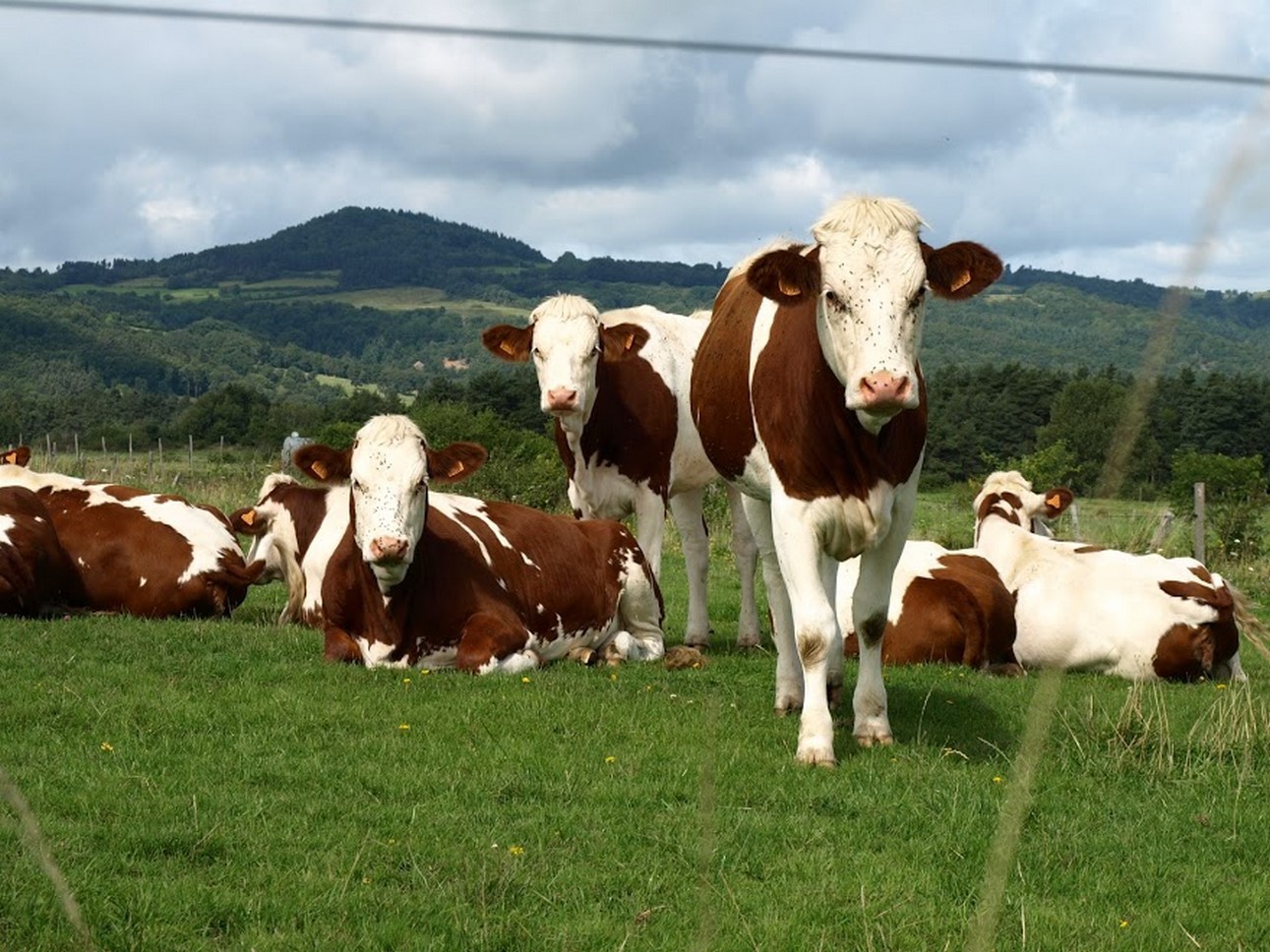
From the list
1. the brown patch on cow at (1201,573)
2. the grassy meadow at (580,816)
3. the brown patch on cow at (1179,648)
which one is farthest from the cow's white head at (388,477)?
the brown patch on cow at (1201,573)

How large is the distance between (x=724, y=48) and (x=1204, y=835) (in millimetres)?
5385

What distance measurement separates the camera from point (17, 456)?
50.9 ft

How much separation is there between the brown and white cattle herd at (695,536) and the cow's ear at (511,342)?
3 centimetres

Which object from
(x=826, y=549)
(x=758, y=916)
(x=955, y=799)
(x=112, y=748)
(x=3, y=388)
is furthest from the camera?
(x=3, y=388)

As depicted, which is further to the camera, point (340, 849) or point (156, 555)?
point (156, 555)

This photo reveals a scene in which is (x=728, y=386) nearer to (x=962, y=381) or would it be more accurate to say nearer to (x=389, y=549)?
(x=389, y=549)

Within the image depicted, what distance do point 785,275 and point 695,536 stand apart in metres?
5.83

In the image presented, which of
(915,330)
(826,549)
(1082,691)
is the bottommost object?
(1082,691)

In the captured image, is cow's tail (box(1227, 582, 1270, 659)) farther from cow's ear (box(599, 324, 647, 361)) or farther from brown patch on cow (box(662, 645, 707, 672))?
cow's ear (box(599, 324, 647, 361))

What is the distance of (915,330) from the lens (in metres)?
7.21

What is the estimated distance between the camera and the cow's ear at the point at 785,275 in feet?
24.1

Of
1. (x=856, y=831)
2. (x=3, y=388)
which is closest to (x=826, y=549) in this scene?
(x=856, y=831)

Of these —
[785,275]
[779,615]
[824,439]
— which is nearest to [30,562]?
[779,615]

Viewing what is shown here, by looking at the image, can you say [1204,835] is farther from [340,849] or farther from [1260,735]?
[340,849]
